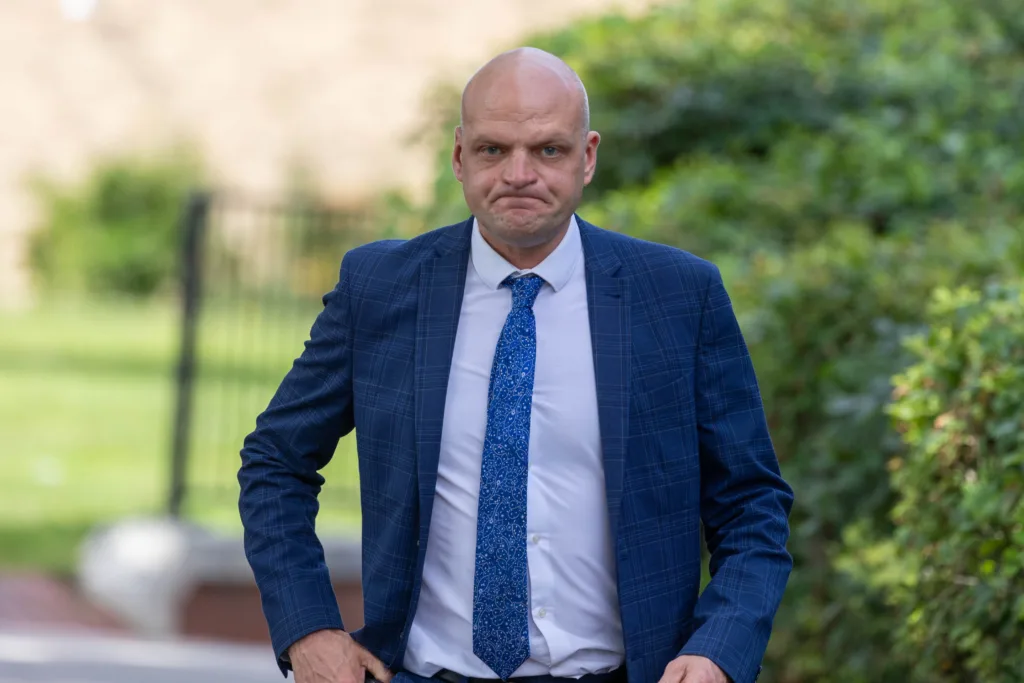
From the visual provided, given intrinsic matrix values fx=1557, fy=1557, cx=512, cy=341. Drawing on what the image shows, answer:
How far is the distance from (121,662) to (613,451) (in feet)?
16.6

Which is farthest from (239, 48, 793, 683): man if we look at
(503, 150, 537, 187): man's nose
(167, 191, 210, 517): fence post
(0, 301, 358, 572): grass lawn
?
(0, 301, 358, 572): grass lawn

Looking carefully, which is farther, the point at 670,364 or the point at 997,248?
the point at 997,248

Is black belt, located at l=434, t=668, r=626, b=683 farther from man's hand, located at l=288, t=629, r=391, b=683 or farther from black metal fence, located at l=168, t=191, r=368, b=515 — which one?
black metal fence, located at l=168, t=191, r=368, b=515

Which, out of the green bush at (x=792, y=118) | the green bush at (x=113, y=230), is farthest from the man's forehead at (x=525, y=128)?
the green bush at (x=113, y=230)

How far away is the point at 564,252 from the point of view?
2.51 meters

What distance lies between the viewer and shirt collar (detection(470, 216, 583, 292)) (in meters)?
2.49

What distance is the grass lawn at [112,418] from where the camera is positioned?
11.4 meters

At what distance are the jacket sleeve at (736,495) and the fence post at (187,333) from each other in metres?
6.62

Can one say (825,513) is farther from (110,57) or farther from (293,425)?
(110,57)

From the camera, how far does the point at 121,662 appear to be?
6.89 meters

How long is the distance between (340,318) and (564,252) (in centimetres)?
38

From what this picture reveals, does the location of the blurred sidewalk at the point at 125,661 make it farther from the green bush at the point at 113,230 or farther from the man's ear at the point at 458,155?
the green bush at the point at 113,230

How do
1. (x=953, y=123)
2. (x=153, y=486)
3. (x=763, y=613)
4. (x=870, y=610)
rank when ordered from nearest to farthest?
(x=763, y=613) < (x=870, y=610) < (x=953, y=123) < (x=153, y=486)

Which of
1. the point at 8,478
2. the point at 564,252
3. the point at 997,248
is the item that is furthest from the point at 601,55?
the point at 8,478
